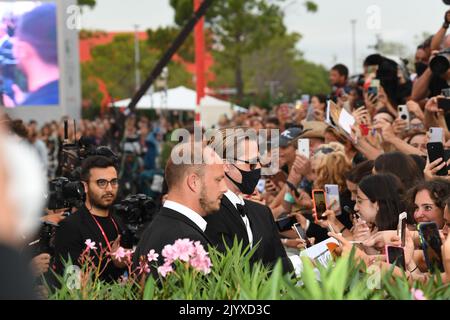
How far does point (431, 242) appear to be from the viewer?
410 centimetres

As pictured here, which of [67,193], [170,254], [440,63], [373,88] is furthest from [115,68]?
[170,254]

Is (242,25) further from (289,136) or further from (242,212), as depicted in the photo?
(242,212)

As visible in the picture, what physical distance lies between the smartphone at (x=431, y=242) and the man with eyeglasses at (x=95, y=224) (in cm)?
210

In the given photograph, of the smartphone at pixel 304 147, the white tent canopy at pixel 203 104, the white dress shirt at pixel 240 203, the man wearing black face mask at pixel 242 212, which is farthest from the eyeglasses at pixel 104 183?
the white tent canopy at pixel 203 104

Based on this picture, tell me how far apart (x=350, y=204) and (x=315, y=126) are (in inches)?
102

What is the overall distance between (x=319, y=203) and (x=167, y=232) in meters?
2.34

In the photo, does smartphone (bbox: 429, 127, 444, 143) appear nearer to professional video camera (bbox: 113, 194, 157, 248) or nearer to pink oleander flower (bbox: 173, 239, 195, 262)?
professional video camera (bbox: 113, 194, 157, 248)

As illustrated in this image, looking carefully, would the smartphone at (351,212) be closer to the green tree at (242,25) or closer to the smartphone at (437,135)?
the smartphone at (437,135)

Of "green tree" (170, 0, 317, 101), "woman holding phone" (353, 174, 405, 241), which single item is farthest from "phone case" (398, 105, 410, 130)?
"green tree" (170, 0, 317, 101)

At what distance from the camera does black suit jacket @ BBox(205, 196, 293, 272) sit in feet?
16.8

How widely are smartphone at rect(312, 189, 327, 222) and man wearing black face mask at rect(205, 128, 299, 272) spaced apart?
0.62 m

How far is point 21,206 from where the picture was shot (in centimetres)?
191

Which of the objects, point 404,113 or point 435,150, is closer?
point 435,150
